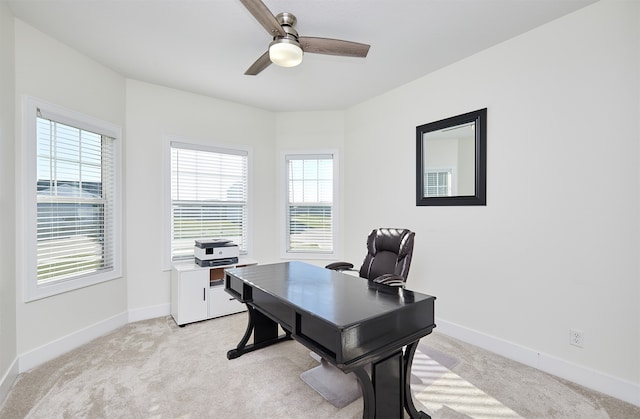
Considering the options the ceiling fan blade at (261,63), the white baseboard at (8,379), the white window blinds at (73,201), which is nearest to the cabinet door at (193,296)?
the white window blinds at (73,201)

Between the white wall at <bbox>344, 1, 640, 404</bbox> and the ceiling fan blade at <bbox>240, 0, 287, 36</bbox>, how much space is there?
1928mm

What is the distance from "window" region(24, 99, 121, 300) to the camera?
2.37m

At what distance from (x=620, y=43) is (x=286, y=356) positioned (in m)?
3.34

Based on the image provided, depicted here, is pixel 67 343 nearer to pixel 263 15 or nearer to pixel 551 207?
pixel 263 15

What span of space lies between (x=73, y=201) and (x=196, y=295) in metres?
1.48

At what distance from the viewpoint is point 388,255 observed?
261cm

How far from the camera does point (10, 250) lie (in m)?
2.16

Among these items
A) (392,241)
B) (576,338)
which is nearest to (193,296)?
(392,241)

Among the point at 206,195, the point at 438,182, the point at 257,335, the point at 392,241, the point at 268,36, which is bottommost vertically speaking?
the point at 257,335

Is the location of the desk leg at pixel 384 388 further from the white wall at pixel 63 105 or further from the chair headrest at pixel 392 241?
the white wall at pixel 63 105

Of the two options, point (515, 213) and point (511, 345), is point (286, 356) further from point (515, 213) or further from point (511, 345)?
point (515, 213)

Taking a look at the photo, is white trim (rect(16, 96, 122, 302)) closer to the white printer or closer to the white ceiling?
the white ceiling

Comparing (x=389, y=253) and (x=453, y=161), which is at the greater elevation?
(x=453, y=161)

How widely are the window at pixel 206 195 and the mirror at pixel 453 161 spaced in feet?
7.75
